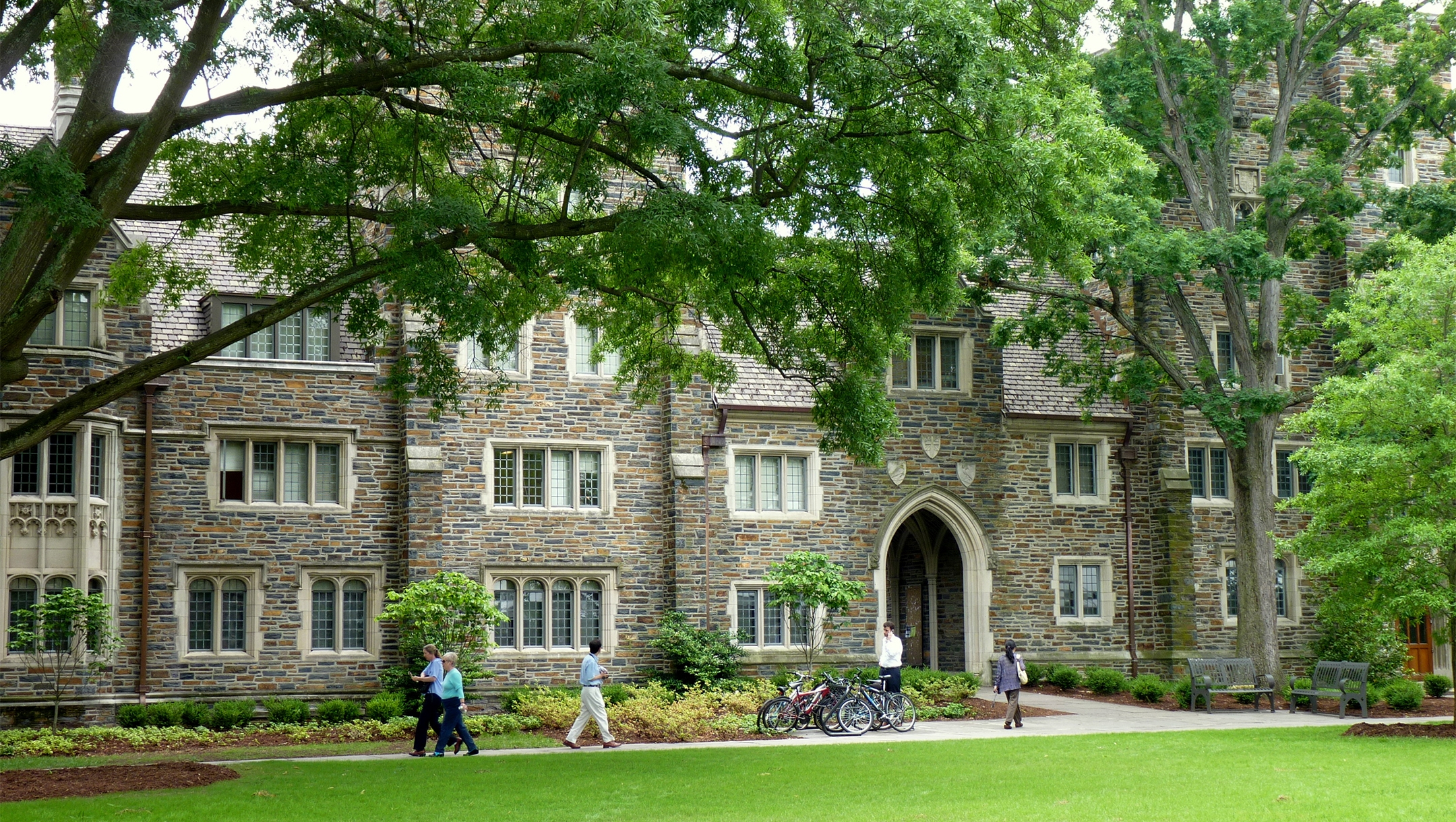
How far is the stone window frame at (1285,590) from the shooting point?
2933 cm

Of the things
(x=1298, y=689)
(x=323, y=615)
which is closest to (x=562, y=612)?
(x=323, y=615)

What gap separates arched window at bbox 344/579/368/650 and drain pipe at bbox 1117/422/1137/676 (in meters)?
15.1

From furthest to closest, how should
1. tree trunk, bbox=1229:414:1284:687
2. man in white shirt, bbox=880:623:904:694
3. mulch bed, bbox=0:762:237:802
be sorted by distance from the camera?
tree trunk, bbox=1229:414:1284:687, man in white shirt, bbox=880:623:904:694, mulch bed, bbox=0:762:237:802

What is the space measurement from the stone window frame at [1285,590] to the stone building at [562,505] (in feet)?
0.17

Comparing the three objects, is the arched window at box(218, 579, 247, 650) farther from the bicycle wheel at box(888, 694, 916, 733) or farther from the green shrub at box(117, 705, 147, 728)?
the bicycle wheel at box(888, 694, 916, 733)

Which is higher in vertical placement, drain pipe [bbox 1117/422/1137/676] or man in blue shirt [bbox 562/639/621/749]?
drain pipe [bbox 1117/422/1137/676]

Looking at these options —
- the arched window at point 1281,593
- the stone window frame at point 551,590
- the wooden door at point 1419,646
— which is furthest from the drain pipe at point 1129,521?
the stone window frame at point 551,590

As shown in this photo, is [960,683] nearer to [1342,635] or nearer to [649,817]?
[1342,635]

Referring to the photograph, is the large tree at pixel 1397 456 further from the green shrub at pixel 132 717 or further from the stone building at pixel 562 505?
the green shrub at pixel 132 717

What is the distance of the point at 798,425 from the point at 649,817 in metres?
15.2

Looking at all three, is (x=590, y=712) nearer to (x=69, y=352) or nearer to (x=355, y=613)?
(x=355, y=613)

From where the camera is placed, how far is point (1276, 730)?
19.9 metres

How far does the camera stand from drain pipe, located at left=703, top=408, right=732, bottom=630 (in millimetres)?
25266

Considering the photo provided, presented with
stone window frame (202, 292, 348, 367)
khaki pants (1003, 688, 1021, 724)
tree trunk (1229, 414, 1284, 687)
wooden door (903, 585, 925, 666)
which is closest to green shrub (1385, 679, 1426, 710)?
tree trunk (1229, 414, 1284, 687)
